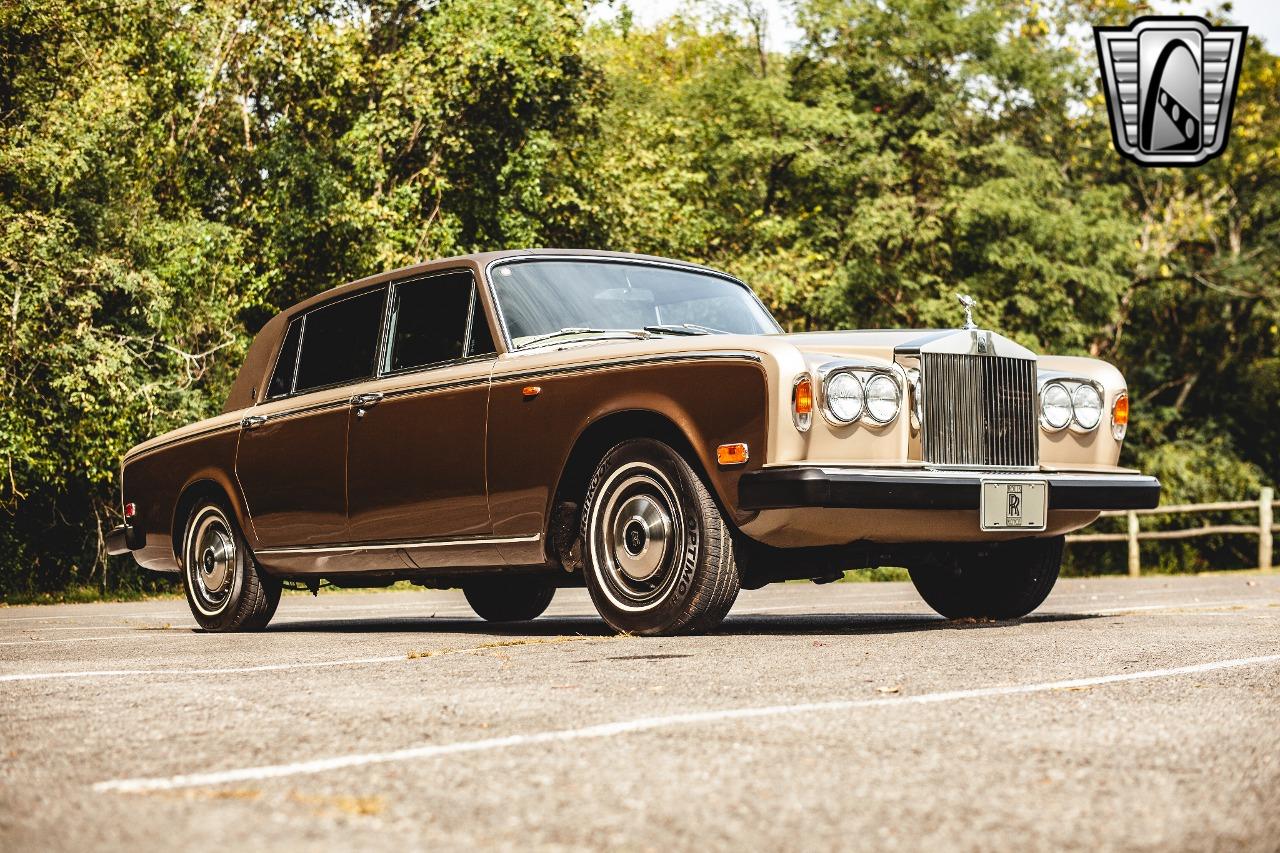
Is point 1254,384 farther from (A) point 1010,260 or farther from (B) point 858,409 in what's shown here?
(B) point 858,409

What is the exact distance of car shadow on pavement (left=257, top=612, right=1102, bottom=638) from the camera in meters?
7.73

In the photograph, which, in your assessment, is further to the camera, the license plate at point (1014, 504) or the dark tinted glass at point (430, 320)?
the dark tinted glass at point (430, 320)

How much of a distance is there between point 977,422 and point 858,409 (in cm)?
77

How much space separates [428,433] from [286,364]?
5.62ft

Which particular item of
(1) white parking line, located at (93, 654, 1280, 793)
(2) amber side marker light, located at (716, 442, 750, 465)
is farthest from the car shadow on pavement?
(1) white parking line, located at (93, 654, 1280, 793)

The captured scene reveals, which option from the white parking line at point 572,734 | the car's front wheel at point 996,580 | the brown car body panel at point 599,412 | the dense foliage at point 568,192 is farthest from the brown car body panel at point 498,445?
the dense foliage at point 568,192

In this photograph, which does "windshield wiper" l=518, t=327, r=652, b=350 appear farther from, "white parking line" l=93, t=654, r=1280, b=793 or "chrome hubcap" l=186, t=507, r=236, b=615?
"white parking line" l=93, t=654, r=1280, b=793

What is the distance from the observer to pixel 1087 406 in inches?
302

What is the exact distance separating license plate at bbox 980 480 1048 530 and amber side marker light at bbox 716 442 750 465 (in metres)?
1.15

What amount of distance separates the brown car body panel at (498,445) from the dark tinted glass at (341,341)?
9 centimetres

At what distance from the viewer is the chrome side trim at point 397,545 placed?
24.2 ft

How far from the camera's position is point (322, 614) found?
1183 cm

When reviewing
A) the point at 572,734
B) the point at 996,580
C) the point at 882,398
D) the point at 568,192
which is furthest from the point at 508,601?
the point at 568,192

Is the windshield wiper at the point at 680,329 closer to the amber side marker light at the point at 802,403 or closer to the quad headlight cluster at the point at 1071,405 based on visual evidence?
the amber side marker light at the point at 802,403
